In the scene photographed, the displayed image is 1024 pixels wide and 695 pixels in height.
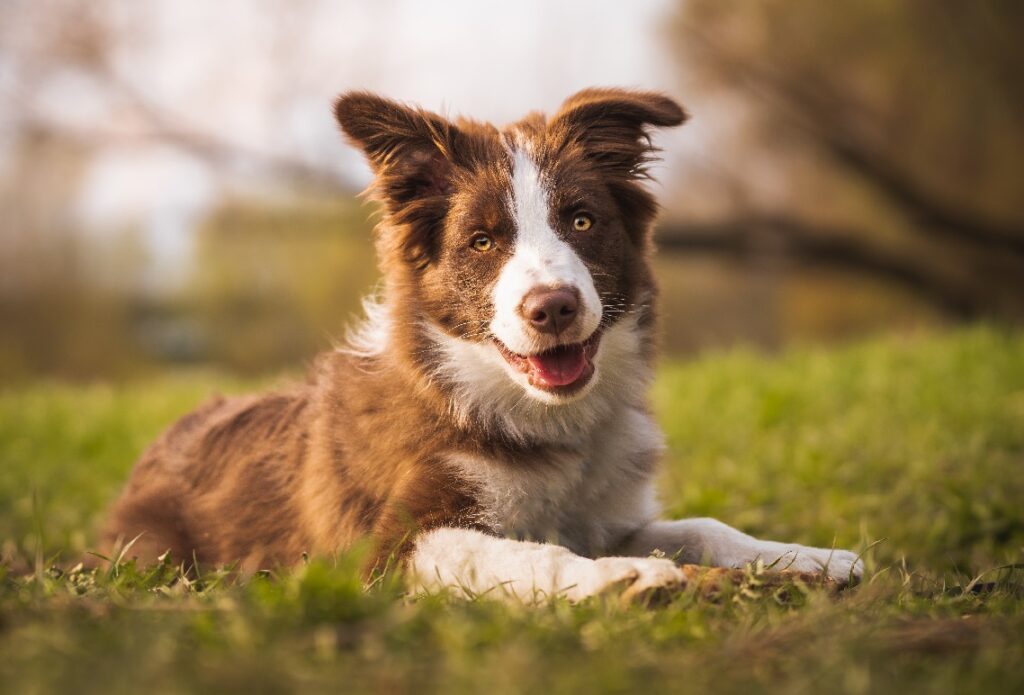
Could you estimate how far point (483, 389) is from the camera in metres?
4.32

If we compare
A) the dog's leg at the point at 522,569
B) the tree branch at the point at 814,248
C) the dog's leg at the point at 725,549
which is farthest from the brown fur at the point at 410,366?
the tree branch at the point at 814,248

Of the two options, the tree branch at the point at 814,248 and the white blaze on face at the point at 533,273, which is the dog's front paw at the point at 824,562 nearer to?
the white blaze on face at the point at 533,273

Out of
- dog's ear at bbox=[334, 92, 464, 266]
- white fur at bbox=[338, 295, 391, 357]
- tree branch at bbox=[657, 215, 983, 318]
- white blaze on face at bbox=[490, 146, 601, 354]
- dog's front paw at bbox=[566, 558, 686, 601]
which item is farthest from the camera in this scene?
tree branch at bbox=[657, 215, 983, 318]

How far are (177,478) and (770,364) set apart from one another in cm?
720

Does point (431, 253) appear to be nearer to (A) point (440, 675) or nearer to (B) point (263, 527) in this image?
(B) point (263, 527)

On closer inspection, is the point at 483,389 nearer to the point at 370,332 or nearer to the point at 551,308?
the point at 551,308

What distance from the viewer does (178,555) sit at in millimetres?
4680

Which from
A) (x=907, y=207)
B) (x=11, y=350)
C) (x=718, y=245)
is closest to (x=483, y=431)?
(x=718, y=245)

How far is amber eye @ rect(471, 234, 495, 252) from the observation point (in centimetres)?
434

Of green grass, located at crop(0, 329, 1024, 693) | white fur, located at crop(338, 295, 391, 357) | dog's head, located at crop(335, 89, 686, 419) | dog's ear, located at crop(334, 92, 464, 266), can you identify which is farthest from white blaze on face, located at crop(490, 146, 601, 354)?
green grass, located at crop(0, 329, 1024, 693)

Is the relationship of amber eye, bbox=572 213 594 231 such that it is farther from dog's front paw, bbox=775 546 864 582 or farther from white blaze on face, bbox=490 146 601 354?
dog's front paw, bbox=775 546 864 582

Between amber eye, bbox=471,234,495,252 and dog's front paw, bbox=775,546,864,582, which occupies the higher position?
amber eye, bbox=471,234,495,252

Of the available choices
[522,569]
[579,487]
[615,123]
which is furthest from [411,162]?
[522,569]

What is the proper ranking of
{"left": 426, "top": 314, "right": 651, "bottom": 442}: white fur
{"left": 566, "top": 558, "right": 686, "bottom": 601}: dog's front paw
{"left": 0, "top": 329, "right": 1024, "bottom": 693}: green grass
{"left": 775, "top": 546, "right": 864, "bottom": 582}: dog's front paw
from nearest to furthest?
{"left": 0, "top": 329, "right": 1024, "bottom": 693}: green grass, {"left": 566, "top": 558, "right": 686, "bottom": 601}: dog's front paw, {"left": 775, "top": 546, "right": 864, "bottom": 582}: dog's front paw, {"left": 426, "top": 314, "right": 651, "bottom": 442}: white fur
